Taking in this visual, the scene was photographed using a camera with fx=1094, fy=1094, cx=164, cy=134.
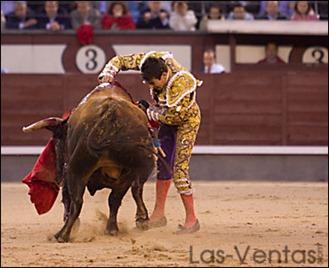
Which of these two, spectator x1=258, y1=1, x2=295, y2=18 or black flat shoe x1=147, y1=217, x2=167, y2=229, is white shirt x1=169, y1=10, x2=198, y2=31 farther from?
black flat shoe x1=147, y1=217, x2=167, y2=229

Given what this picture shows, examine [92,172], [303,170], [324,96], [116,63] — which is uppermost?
[116,63]

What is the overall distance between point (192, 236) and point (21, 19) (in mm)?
5476

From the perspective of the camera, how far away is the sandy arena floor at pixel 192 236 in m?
4.93

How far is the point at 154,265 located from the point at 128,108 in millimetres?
1083

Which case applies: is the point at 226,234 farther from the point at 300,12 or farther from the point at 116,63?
the point at 300,12

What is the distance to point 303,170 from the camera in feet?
35.8

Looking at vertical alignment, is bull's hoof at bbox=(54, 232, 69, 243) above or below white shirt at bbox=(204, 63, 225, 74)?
above

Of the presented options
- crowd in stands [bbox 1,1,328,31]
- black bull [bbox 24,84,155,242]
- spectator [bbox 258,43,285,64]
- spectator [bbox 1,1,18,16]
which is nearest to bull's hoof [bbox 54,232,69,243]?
black bull [bbox 24,84,155,242]

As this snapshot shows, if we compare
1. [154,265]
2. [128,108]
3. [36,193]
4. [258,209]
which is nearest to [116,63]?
[128,108]

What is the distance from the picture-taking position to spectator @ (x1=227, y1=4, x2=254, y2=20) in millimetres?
10781

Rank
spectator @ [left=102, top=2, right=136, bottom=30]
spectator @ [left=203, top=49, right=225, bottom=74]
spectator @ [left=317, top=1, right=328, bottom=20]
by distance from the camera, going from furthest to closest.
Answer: spectator @ [left=317, top=1, right=328, bottom=20] < spectator @ [left=102, top=2, right=136, bottom=30] < spectator @ [left=203, top=49, right=225, bottom=74]

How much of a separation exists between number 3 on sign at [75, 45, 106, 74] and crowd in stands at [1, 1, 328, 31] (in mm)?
243

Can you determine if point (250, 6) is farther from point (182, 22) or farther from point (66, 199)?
point (66, 199)

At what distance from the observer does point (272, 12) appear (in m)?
10.9
